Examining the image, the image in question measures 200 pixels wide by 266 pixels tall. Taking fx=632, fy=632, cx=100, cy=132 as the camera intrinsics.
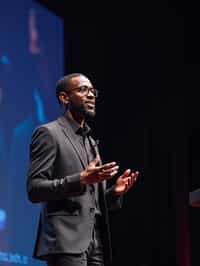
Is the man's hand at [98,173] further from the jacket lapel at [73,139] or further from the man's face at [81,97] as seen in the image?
the man's face at [81,97]

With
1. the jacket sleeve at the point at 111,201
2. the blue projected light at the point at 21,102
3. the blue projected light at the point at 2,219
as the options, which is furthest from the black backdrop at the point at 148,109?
the jacket sleeve at the point at 111,201

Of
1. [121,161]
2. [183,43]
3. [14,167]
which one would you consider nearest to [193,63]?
[183,43]

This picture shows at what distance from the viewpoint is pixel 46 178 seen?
7.91 ft

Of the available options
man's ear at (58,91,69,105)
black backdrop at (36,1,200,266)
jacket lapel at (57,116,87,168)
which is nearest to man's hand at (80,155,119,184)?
jacket lapel at (57,116,87,168)

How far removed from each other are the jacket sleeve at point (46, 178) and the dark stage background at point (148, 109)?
2.67 m

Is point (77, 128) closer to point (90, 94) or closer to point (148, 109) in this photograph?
point (90, 94)

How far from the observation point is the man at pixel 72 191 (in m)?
2.32

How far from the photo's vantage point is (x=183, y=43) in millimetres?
5211

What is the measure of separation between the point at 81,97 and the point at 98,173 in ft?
1.67

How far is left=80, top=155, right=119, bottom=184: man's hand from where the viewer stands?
2.24m

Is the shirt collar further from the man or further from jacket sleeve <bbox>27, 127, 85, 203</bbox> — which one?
jacket sleeve <bbox>27, 127, 85, 203</bbox>

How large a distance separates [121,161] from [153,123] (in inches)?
16.3

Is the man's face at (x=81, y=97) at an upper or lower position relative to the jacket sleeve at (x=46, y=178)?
upper

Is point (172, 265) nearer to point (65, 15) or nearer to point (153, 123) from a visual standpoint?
Answer: point (153, 123)
